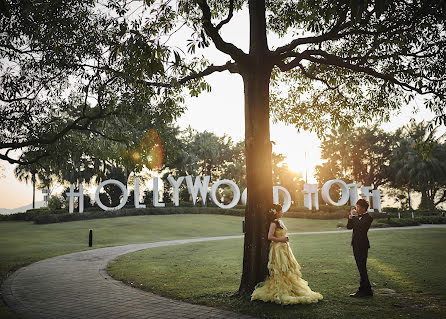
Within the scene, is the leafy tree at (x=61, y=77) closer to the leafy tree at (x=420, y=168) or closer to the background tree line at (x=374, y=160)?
the leafy tree at (x=420, y=168)

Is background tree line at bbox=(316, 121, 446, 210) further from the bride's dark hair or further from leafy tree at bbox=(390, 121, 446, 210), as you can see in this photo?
the bride's dark hair

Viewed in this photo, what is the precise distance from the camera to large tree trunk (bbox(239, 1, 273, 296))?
8008 millimetres

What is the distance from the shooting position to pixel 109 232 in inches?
1181

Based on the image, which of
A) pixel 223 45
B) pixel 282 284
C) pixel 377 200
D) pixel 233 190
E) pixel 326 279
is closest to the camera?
pixel 282 284

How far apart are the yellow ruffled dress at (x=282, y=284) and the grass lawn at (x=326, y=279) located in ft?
0.59

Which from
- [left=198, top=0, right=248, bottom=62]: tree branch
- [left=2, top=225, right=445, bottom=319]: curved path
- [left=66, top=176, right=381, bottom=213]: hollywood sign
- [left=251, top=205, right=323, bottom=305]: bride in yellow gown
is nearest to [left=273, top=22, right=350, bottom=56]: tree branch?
[left=198, top=0, right=248, bottom=62]: tree branch

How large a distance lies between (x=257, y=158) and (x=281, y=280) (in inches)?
103

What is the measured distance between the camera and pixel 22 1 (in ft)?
31.6

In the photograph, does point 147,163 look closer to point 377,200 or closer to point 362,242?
point 362,242

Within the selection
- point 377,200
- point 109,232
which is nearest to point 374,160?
point 377,200

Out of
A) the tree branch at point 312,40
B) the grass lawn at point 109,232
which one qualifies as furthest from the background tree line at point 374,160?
the tree branch at point 312,40

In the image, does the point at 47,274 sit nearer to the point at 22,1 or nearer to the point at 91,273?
the point at 91,273

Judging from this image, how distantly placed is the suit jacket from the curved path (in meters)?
3.25

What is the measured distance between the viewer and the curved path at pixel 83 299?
6895mm
